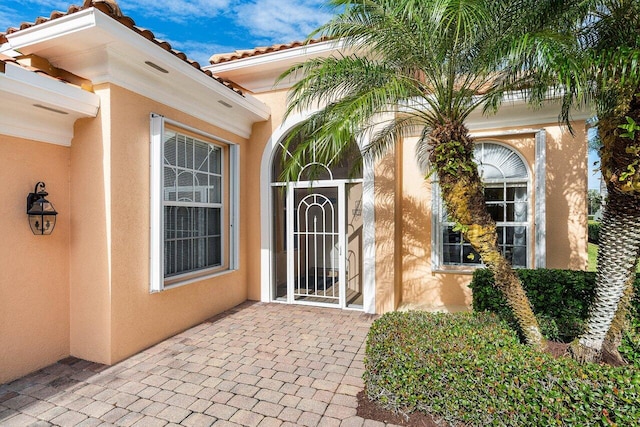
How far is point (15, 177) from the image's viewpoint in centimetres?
459

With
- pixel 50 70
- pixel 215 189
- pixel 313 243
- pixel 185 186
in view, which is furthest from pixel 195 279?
pixel 50 70

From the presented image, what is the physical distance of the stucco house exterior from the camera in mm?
4734

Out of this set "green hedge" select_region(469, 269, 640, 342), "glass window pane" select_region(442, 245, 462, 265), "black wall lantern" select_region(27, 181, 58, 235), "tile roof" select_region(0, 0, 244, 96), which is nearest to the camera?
"tile roof" select_region(0, 0, 244, 96)

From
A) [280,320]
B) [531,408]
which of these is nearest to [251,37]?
[280,320]

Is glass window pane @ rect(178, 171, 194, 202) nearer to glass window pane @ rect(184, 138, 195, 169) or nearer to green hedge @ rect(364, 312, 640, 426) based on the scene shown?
glass window pane @ rect(184, 138, 195, 169)

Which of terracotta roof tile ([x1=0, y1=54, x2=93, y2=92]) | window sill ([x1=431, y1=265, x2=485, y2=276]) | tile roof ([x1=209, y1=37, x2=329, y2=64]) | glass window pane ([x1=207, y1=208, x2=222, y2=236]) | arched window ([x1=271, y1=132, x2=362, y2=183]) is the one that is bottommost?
window sill ([x1=431, y1=265, x2=485, y2=276])

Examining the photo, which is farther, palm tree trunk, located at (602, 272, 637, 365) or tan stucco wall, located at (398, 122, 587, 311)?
tan stucco wall, located at (398, 122, 587, 311)

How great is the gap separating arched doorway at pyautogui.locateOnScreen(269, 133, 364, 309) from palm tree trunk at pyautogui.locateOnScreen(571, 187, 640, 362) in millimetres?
4475

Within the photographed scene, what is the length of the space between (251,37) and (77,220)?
653 centimetres

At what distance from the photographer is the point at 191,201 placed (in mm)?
6742

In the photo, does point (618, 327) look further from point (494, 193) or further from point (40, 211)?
point (40, 211)

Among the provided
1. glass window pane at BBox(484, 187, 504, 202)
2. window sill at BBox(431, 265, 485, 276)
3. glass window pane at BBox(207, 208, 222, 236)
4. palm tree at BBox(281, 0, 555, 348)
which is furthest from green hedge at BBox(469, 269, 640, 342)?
glass window pane at BBox(207, 208, 222, 236)

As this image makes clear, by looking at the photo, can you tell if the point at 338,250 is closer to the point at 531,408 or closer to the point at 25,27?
the point at 531,408

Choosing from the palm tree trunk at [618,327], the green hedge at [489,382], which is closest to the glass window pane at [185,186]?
the green hedge at [489,382]
